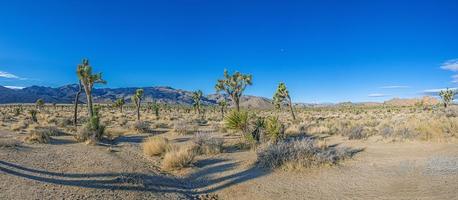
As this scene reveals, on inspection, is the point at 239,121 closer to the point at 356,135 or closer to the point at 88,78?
the point at 356,135

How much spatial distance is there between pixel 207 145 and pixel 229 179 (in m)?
5.27

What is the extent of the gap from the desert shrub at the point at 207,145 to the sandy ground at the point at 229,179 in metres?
1.98

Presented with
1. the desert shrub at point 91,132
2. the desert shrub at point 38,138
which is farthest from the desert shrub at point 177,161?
the desert shrub at point 38,138

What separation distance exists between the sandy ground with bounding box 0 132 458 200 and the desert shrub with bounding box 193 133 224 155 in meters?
1.98

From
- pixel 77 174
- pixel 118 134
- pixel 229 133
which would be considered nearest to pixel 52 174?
pixel 77 174

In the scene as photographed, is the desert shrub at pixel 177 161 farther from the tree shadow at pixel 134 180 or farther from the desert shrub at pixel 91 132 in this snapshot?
the desert shrub at pixel 91 132

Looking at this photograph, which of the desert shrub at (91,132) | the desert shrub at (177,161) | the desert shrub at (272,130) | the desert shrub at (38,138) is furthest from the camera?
the desert shrub at (91,132)

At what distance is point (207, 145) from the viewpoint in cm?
1477

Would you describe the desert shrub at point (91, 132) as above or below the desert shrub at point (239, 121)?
below

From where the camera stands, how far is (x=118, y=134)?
72.6ft

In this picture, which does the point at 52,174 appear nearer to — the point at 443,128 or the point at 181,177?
the point at 181,177

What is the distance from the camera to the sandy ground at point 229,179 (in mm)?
7426

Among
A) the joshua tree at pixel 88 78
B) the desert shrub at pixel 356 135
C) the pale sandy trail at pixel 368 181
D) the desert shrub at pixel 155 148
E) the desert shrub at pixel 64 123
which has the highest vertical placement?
the joshua tree at pixel 88 78

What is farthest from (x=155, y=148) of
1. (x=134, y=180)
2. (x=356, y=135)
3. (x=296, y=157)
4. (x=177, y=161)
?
(x=356, y=135)
